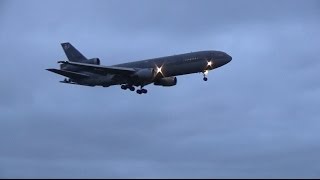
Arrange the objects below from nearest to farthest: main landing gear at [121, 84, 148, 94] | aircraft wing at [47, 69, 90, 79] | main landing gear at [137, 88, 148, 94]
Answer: aircraft wing at [47, 69, 90, 79], main landing gear at [121, 84, 148, 94], main landing gear at [137, 88, 148, 94]

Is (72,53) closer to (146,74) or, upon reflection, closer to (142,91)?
(142,91)

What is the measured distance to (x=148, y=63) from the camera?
3647 inches

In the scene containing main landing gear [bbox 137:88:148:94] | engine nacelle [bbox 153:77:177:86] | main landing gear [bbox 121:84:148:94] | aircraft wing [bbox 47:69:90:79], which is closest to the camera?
aircraft wing [bbox 47:69:90:79]

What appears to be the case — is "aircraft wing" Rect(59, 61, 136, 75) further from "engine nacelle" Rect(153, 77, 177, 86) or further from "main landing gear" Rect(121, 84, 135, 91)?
"engine nacelle" Rect(153, 77, 177, 86)

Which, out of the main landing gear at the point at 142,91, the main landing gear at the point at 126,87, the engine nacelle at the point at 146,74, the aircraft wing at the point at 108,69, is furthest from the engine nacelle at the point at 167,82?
the aircraft wing at the point at 108,69

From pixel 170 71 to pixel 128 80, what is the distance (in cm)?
649

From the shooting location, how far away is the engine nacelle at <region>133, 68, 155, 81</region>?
291 feet

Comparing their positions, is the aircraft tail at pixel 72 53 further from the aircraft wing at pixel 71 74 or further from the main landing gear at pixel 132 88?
the main landing gear at pixel 132 88

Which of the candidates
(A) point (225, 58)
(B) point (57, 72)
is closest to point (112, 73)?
(B) point (57, 72)

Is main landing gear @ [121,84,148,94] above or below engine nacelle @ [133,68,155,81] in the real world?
below

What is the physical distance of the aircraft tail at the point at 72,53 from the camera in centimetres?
10256

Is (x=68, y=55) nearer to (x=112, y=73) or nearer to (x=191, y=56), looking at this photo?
(x=112, y=73)

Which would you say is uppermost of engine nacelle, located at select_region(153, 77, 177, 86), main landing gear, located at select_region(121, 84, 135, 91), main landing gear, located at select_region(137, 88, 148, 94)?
engine nacelle, located at select_region(153, 77, 177, 86)

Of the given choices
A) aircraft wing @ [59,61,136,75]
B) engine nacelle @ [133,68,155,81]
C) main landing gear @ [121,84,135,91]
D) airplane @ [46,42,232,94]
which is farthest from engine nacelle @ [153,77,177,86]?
aircraft wing @ [59,61,136,75]
